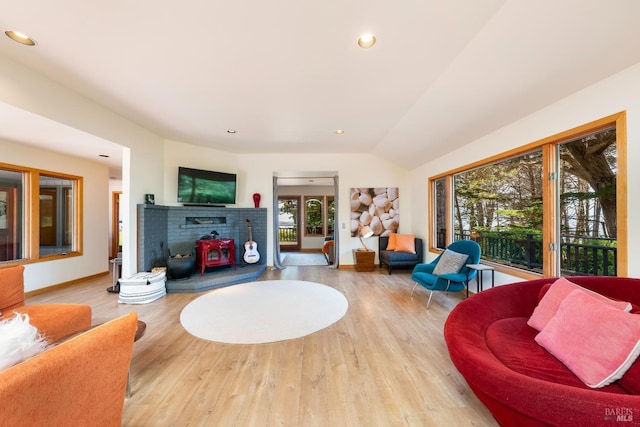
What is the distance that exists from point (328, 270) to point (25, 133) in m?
5.25

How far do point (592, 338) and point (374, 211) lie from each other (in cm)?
438

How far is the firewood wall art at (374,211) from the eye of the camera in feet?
18.3

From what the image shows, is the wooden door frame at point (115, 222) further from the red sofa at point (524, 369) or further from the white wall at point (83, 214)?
the red sofa at point (524, 369)

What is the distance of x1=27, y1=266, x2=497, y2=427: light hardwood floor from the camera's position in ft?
4.84

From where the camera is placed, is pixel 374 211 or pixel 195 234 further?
pixel 374 211

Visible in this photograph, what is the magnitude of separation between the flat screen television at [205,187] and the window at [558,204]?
458 centimetres

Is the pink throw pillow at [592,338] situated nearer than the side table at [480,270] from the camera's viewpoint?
Yes

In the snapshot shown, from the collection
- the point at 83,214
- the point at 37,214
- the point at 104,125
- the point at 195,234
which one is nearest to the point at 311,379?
the point at 195,234

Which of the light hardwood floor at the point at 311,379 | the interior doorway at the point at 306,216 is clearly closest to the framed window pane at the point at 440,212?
the light hardwood floor at the point at 311,379

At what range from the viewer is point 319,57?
2.14 metres

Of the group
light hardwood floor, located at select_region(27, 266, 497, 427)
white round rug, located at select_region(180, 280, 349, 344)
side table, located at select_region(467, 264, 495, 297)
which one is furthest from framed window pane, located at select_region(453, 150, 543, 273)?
white round rug, located at select_region(180, 280, 349, 344)

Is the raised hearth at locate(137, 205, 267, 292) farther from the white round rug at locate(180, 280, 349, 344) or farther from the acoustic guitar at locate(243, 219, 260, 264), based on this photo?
the white round rug at locate(180, 280, 349, 344)

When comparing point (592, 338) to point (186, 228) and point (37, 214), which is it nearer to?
point (186, 228)

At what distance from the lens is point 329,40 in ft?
Answer: 6.34
